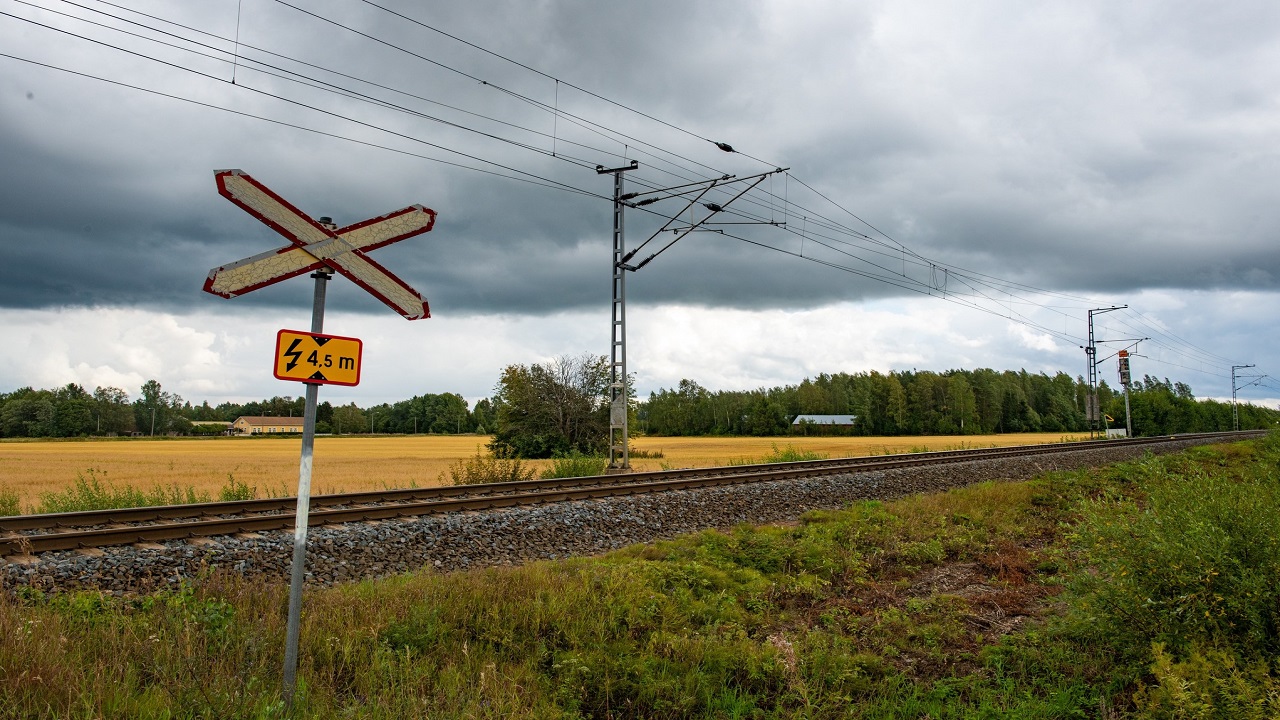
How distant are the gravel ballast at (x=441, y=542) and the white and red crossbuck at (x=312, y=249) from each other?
441cm

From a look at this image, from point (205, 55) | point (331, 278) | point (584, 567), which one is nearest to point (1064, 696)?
point (584, 567)

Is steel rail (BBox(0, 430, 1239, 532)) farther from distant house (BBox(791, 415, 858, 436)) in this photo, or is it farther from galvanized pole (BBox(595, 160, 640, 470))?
distant house (BBox(791, 415, 858, 436))

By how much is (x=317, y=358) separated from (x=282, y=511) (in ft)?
32.2

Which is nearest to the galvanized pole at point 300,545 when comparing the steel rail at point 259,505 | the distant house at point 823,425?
the steel rail at point 259,505

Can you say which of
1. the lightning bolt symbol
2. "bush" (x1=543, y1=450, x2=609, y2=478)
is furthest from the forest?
the lightning bolt symbol

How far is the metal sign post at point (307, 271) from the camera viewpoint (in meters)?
4.38

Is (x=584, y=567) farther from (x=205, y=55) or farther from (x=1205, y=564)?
(x=205, y=55)

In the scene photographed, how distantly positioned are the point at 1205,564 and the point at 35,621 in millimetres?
9017

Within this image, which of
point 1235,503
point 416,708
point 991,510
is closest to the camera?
point 416,708

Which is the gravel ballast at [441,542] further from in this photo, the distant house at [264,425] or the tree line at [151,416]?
the distant house at [264,425]

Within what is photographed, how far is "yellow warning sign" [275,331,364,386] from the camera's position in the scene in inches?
171

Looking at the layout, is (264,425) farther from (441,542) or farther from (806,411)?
(441,542)

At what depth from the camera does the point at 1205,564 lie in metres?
5.88

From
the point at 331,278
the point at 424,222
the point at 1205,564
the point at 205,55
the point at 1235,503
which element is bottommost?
the point at 1205,564
